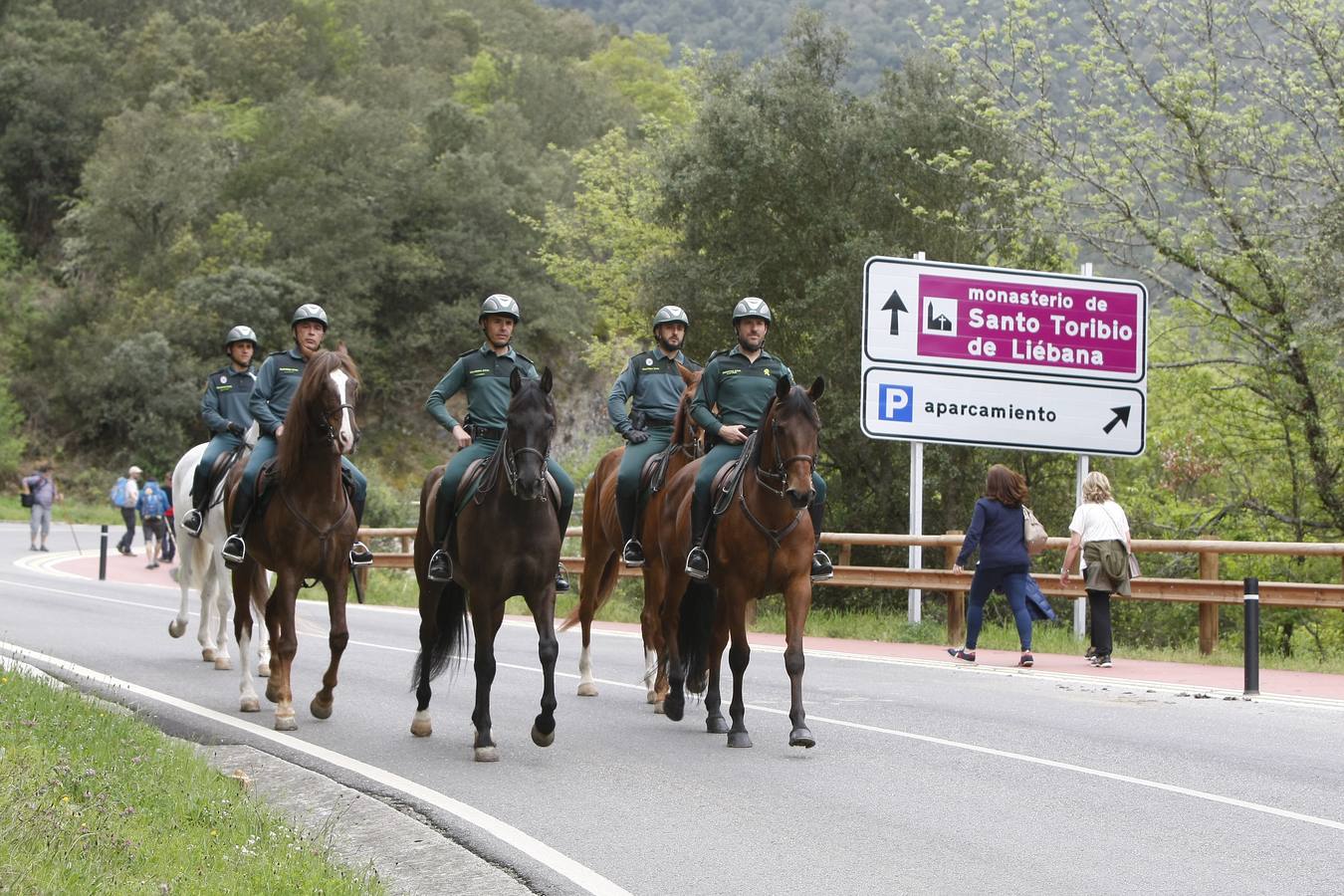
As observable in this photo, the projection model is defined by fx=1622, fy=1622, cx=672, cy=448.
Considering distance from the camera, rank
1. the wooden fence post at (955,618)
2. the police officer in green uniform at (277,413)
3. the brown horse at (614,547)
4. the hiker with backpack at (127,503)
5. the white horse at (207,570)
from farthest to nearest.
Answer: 1. the hiker with backpack at (127,503)
2. the wooden fence post at (955,618)
3. the white horse at (207,570)
4. the brown horse at (614,547)
5. the police officer in green uniform at (277,413)

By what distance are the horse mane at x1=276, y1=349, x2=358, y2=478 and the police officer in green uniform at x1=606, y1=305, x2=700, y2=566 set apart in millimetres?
2706

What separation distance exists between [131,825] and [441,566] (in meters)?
3.93

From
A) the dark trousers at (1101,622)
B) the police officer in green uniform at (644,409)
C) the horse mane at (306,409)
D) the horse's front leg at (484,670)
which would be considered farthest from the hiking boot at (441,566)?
the dark trousers at (1101,622)

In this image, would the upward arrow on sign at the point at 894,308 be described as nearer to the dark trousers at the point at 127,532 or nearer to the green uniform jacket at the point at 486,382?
the green uniform jacket at the point at 486,382

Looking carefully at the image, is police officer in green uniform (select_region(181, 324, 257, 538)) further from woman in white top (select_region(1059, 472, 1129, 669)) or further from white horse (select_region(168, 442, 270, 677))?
woman in white top (select_region(1059, 472, 1129, 669))

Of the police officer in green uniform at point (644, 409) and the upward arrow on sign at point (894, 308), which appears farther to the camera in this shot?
the upward arrow on sign at point (894, 308)

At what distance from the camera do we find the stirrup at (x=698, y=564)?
36.5ft

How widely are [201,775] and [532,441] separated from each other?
9.20 feet

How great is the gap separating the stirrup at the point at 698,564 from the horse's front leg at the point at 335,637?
2.55m

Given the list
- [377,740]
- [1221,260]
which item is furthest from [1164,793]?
[1221,260]

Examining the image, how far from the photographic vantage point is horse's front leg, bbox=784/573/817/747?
1031cm

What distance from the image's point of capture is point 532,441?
10.0 m

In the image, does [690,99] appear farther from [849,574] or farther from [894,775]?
[894,775]

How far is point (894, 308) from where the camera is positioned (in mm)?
23031
